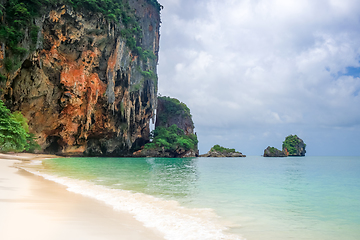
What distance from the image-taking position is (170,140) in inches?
2197

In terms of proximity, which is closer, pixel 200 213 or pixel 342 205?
pixel 200 213

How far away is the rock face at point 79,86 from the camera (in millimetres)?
29422

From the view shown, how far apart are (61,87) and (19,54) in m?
8.92

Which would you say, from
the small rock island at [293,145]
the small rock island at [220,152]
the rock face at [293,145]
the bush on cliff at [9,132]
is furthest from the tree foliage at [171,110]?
the rock face at [293,145]

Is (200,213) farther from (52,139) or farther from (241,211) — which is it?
(52,139)

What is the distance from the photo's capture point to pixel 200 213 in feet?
17.5

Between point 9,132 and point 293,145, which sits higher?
point 293,145

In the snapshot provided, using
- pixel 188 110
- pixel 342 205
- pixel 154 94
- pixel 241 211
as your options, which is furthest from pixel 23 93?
pixel 188 110

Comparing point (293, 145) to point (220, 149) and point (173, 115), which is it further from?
point (173, 115)

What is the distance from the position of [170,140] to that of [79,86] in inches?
1074

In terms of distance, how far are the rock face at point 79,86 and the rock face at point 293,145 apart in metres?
71.3

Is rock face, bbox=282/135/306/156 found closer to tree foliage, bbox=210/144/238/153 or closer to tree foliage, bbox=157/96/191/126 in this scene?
tree foliage, bbox=210/144/238/153

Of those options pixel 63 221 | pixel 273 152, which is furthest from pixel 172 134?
pixel 63 221

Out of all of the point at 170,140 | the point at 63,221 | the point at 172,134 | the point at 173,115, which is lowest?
the point at 63,221
